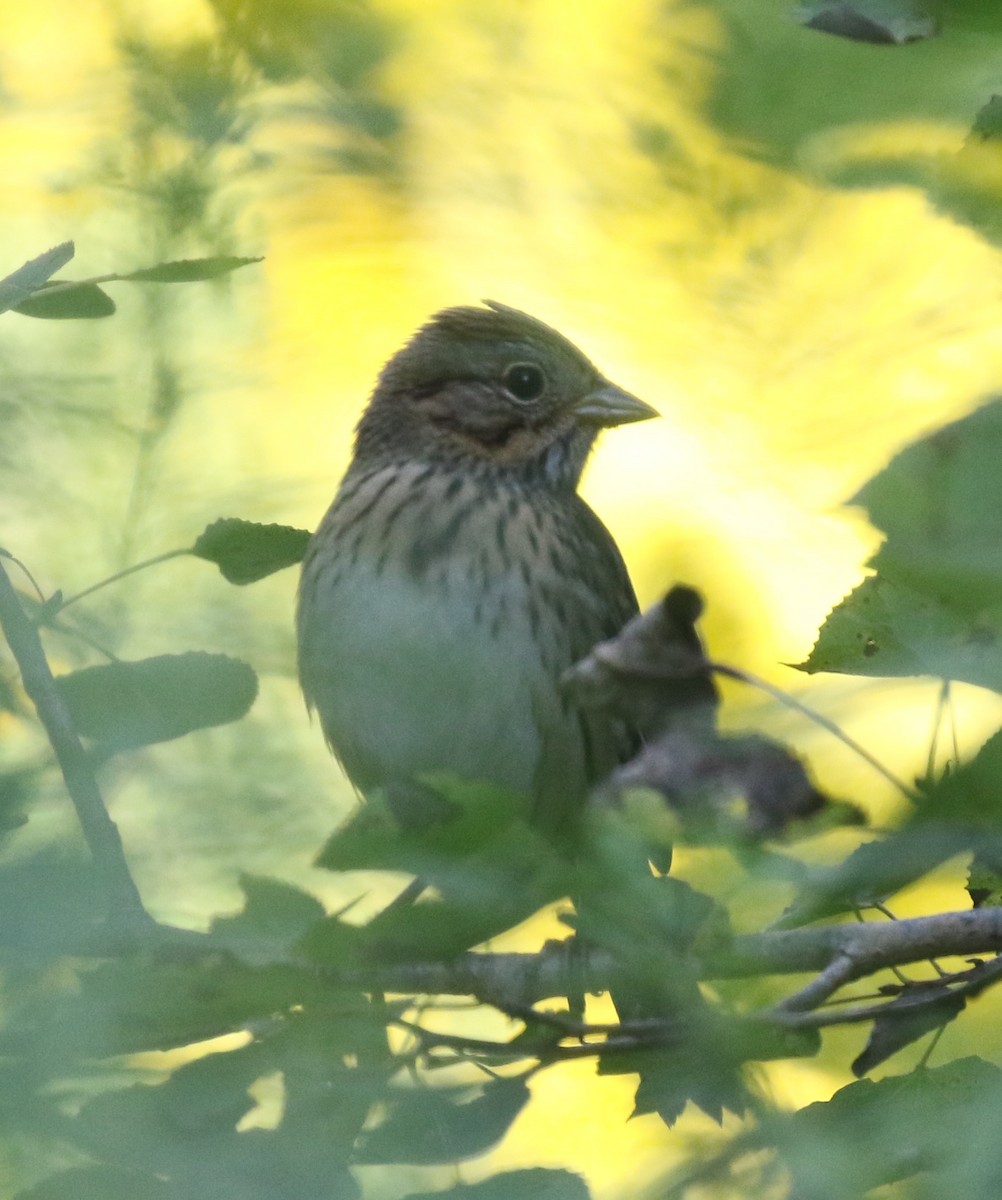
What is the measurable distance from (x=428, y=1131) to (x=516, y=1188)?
0.07 m

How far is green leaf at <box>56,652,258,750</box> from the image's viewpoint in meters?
1.29

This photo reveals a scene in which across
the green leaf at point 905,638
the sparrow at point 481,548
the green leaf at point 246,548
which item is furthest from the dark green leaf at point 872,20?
the sparrow at point 481,548

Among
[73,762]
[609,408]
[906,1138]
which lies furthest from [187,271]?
[609,408]

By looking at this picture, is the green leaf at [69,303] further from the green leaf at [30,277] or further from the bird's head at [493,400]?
the bird's head at [493,400]

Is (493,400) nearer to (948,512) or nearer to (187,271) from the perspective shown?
(187,271)

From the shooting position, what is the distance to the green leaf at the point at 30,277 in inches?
56.9

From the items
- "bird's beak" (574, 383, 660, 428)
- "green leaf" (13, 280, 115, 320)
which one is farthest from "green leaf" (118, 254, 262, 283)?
"bird's beak" (574, 383, 660, 428)

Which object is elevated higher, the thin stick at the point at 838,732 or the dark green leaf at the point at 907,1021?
the thin stick at the point at 838,732

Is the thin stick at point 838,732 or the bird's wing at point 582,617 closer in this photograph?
the thin stick at point 838,732

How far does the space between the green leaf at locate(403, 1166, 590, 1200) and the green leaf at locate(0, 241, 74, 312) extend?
0.88 m

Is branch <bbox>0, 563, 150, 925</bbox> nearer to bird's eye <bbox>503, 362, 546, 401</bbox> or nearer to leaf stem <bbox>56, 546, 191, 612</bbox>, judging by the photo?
leaf stem <bbox>56, 546, 191, 612</bbox>

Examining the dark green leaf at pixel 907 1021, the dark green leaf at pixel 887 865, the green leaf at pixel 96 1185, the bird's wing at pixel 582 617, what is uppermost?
the dark green leaf at pixel 887 865

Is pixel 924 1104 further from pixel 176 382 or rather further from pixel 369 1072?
pixel 176 382

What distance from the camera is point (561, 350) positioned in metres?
3.84
